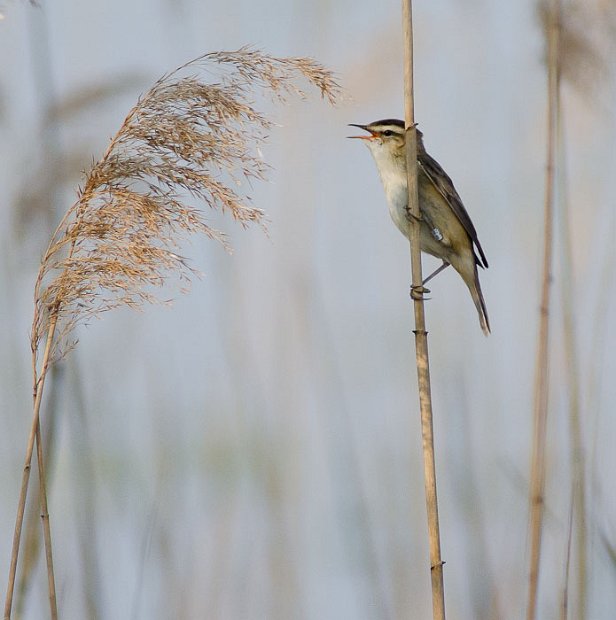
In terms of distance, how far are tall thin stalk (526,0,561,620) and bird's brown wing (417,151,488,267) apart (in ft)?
2.70

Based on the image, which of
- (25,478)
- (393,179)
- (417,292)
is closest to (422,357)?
(417,292)

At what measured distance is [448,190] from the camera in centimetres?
346

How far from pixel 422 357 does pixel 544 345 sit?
0.55 m

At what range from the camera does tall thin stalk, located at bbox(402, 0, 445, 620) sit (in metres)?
1.96

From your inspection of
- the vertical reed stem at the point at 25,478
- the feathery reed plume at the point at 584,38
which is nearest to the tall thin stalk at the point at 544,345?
the feathery reed plume at the point at 584,38

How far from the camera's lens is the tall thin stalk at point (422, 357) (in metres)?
1.96

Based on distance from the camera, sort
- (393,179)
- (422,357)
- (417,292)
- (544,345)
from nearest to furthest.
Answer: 1. (422,357)
2. (417,292)
3. (544,345)
4. (393,179)

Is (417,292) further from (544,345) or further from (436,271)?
(436,271)

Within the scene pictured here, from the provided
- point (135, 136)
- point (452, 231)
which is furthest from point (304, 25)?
point (135, 136)

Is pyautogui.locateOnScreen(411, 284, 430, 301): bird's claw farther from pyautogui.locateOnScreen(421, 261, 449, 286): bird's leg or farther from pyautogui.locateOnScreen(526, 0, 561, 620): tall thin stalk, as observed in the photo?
pyautogui.locateOnScreen(421, 261, 449, 286): bird's leg

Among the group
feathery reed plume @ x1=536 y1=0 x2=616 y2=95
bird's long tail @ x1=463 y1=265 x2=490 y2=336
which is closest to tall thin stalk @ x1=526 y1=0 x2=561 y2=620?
feathery reed plume @ x1=536 y1=0 x2=616 y2=95

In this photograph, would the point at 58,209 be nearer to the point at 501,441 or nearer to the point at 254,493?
the point at 254,493

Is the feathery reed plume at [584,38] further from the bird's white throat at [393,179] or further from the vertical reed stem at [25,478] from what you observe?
the vertical reed stem at [25,478]

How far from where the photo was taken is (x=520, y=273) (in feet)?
11.0
